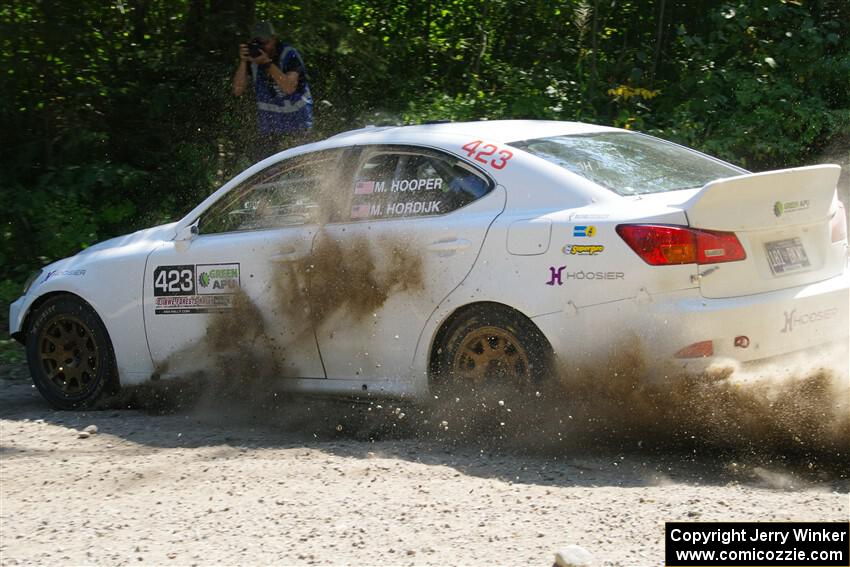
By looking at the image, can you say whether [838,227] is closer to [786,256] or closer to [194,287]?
[786,256]

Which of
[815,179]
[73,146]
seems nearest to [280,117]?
[73,146]

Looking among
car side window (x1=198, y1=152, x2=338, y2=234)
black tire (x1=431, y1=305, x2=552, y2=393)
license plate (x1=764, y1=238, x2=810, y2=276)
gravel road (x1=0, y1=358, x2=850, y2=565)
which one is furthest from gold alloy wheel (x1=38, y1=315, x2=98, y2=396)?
license plate (x1=764, y1=238, x2=810, y2=276)

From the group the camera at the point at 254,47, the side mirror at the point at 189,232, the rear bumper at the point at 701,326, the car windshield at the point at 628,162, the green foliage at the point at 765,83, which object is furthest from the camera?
the green foliage at the point at 765,83

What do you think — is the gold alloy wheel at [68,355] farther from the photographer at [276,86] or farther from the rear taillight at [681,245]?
the rear taillight at [681,245]

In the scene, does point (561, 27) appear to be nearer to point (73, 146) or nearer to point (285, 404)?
point (73, 146)

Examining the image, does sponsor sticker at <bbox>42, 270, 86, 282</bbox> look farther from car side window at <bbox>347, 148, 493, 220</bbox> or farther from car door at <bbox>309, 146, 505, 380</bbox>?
car side window at <bbox>347, 148, 493, 220</bbox>

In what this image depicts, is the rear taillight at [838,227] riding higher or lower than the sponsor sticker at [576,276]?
higher

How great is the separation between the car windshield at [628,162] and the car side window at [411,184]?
34cm

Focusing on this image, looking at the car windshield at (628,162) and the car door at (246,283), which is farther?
the car door at (246,283)

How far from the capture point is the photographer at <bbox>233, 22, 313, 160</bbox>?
1009 centimetres

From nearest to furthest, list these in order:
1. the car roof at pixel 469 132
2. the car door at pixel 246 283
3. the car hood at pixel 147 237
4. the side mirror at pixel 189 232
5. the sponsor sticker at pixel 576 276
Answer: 1. the sponsor sticker at pixel 576 276
2. the car roof at pixel 469 132
3. the car door at pixel 246 283
4. the side mirror at pixel 189 232
5. the car hood at pixel 147 237

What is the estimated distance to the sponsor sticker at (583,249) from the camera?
214 inches

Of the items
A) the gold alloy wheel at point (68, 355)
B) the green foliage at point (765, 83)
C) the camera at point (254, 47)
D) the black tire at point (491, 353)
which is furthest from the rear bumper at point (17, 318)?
the green foliage at point (765, 83)

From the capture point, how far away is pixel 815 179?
18.5 ft
